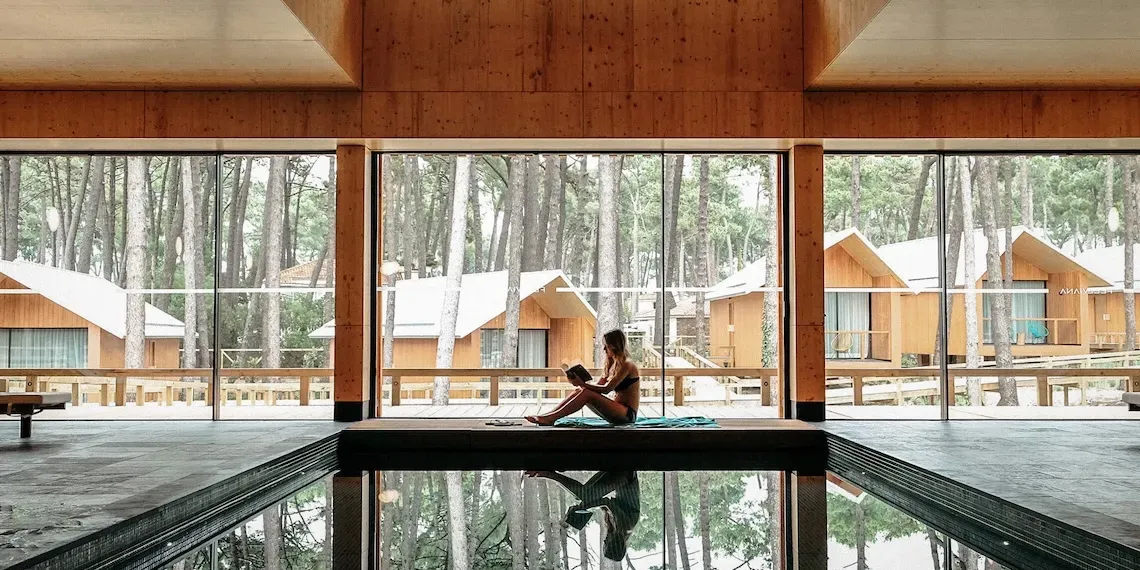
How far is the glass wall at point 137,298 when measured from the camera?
371 inches

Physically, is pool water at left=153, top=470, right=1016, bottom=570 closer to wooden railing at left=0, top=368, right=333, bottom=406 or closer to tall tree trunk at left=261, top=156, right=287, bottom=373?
wooden railing at left=0, top=368, right=333, bottom=406

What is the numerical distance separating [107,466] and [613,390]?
384 centimetres

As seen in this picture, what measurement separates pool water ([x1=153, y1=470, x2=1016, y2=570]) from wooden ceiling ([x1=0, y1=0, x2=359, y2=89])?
3.27m

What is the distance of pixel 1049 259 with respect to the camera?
9.35 m

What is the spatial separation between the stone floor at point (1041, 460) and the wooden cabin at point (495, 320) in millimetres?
2555

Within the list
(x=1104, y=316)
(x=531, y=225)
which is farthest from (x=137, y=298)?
(x=1104, y=316)

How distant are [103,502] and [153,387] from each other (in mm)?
5234

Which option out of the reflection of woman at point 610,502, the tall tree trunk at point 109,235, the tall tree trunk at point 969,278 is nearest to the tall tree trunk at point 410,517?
the reflection of woman at point 610,502

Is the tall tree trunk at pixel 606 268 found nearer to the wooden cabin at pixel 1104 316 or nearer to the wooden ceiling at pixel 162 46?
the wooden ceiling at pixel 162 46

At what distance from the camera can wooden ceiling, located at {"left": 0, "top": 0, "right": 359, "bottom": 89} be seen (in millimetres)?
6535

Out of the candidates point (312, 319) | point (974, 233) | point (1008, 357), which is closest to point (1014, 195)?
point (974, 233)

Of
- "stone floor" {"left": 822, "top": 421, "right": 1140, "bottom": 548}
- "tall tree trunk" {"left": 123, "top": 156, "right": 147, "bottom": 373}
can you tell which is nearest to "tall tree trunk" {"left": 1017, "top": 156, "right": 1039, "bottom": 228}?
"stone floor" {"left": 822, "top": 421, "right": 1140, "bottom": 548}

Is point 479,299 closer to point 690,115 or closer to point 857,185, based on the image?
point 690,115

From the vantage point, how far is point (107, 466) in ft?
19.4
